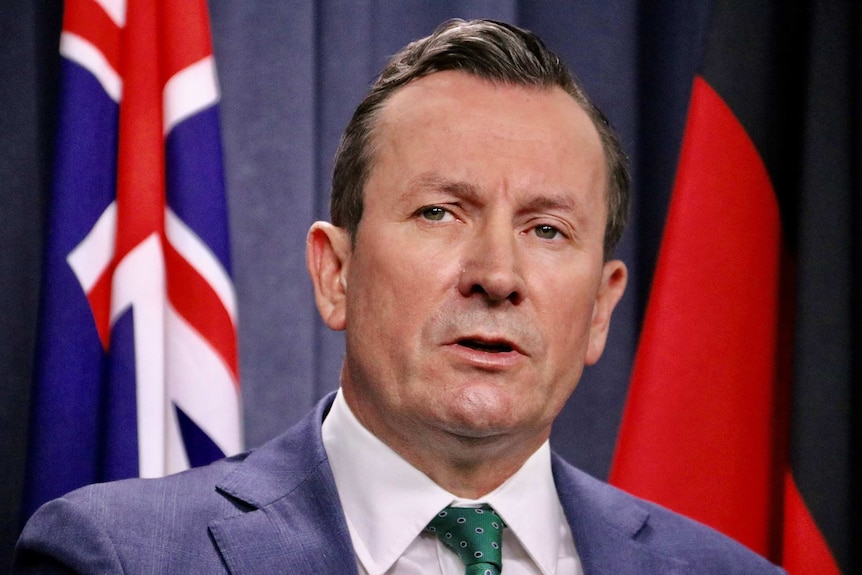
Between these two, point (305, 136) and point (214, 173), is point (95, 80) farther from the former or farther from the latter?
point (305, 136)

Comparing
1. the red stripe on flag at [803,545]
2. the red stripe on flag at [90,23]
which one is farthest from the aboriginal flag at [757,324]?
the red stripe on flag at [90,23]

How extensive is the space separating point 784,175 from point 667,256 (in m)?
0.35

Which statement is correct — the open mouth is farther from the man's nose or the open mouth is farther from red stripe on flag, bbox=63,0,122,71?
red stripe on flag, bbox=63,0,122,71

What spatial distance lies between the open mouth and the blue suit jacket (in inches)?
12.2

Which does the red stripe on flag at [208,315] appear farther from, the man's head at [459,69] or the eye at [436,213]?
the eye at [436,213]

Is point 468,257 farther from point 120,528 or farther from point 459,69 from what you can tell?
point 120,528

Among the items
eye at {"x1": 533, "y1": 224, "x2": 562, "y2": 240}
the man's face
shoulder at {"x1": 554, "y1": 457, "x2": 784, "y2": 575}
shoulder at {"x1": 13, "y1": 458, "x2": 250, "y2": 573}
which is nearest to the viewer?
shoulder at {"x1": 13, "y1": 458, "x2": 250, "y2": 573}

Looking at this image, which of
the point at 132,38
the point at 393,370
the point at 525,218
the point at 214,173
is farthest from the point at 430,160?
the point at 132,38

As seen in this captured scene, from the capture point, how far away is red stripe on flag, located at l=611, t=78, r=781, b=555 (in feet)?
7.79

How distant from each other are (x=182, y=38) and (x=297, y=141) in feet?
1.35

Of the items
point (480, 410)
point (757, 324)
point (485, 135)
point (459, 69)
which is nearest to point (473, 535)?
point (480, 410)

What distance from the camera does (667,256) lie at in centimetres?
242

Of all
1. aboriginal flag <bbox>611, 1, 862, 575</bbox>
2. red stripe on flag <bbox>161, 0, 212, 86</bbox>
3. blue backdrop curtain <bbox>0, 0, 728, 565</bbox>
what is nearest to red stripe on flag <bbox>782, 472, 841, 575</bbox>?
aboriginal flag <bbox>611, 1, 862, 575</bbox>

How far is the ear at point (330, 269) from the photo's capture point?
1.87 meters
